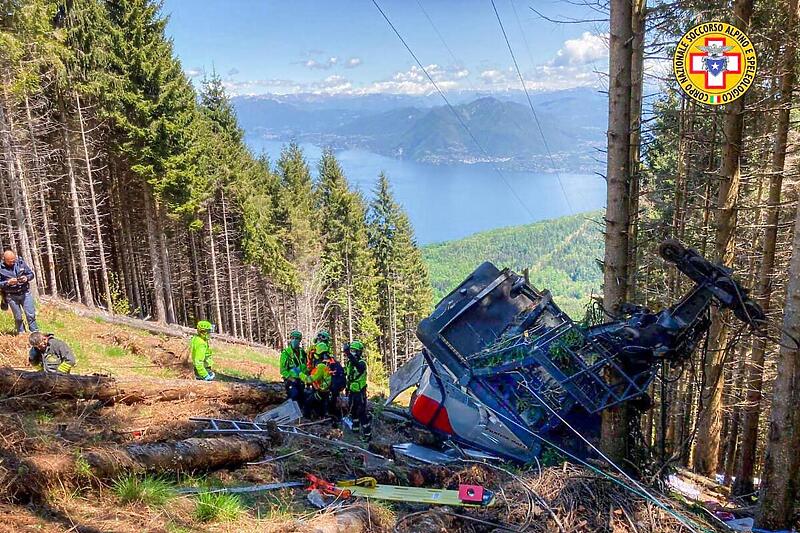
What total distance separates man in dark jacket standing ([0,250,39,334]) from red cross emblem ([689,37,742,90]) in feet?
44.7

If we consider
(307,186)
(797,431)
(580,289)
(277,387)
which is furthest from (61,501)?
(580,289)

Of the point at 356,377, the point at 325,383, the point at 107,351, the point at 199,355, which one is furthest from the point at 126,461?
the point at 107,351

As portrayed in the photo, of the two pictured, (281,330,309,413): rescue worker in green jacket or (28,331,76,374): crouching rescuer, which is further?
(281,330,309,413): rescue worker in green jacket

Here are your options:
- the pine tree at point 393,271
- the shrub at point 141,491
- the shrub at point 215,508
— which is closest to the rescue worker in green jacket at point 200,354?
the shrub at point 141,491

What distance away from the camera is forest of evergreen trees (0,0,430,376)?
74.7 feet

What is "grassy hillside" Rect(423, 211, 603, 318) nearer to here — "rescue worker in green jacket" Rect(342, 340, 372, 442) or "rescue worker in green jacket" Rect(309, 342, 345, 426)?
"rescue worker in green jacket" Rect(342, 340, 372, 442)

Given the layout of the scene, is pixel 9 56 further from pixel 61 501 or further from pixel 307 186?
pixel 307 186

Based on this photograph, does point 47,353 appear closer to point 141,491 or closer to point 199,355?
point 199,355

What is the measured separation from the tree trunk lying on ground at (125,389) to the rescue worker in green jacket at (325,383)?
867mm

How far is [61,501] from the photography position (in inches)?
166

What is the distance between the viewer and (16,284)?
34.6 feet

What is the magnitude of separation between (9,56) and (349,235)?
88.5 ft

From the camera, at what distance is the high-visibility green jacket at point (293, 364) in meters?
9.78

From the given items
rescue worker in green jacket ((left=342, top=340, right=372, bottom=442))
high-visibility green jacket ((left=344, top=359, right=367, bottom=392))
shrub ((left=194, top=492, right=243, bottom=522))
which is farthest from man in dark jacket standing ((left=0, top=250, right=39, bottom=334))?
shrub ((left=194, top=492, right=243, bottom=522))
